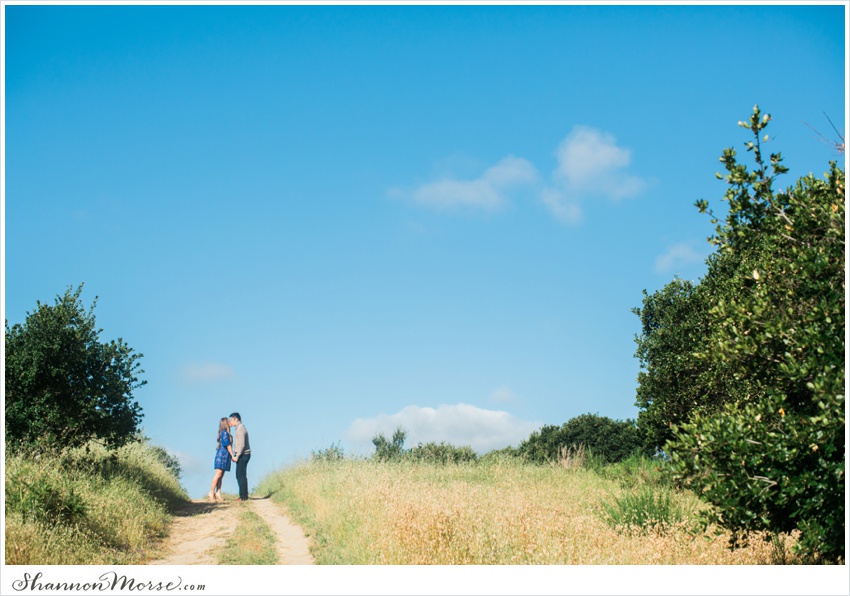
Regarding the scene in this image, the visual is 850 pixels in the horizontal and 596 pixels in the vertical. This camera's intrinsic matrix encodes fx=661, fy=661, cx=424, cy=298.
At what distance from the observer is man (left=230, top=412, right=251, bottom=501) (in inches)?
834

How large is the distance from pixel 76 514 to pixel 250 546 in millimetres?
3124

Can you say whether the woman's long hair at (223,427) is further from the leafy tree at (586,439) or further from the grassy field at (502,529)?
the leafy tree at (586,439)

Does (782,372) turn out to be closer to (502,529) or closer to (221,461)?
(502,529)

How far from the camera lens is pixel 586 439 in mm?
30031

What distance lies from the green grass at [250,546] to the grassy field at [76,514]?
1439 mm

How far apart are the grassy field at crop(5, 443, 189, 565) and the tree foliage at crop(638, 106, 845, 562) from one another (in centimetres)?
894

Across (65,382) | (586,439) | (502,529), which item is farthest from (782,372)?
(586,439)

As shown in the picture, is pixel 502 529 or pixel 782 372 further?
pixel 502 529

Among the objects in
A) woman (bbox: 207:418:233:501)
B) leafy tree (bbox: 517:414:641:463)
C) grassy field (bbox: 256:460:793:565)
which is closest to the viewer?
grassy field (bbox: 256:460:793:565)

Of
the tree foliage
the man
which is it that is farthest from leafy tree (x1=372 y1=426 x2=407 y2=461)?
the tree foliage

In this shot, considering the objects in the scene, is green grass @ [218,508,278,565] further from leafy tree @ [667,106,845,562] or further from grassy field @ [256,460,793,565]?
leafy tree @ [667,106,845,562]

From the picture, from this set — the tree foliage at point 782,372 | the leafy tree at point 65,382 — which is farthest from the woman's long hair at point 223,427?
the tree foliage at point 782,372

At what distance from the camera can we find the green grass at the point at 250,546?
11375mm

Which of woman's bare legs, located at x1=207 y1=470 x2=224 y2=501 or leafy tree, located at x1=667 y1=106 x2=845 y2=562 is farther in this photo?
woman's bare legs, located at x1=207 y1=470 x2=224 y2=501
